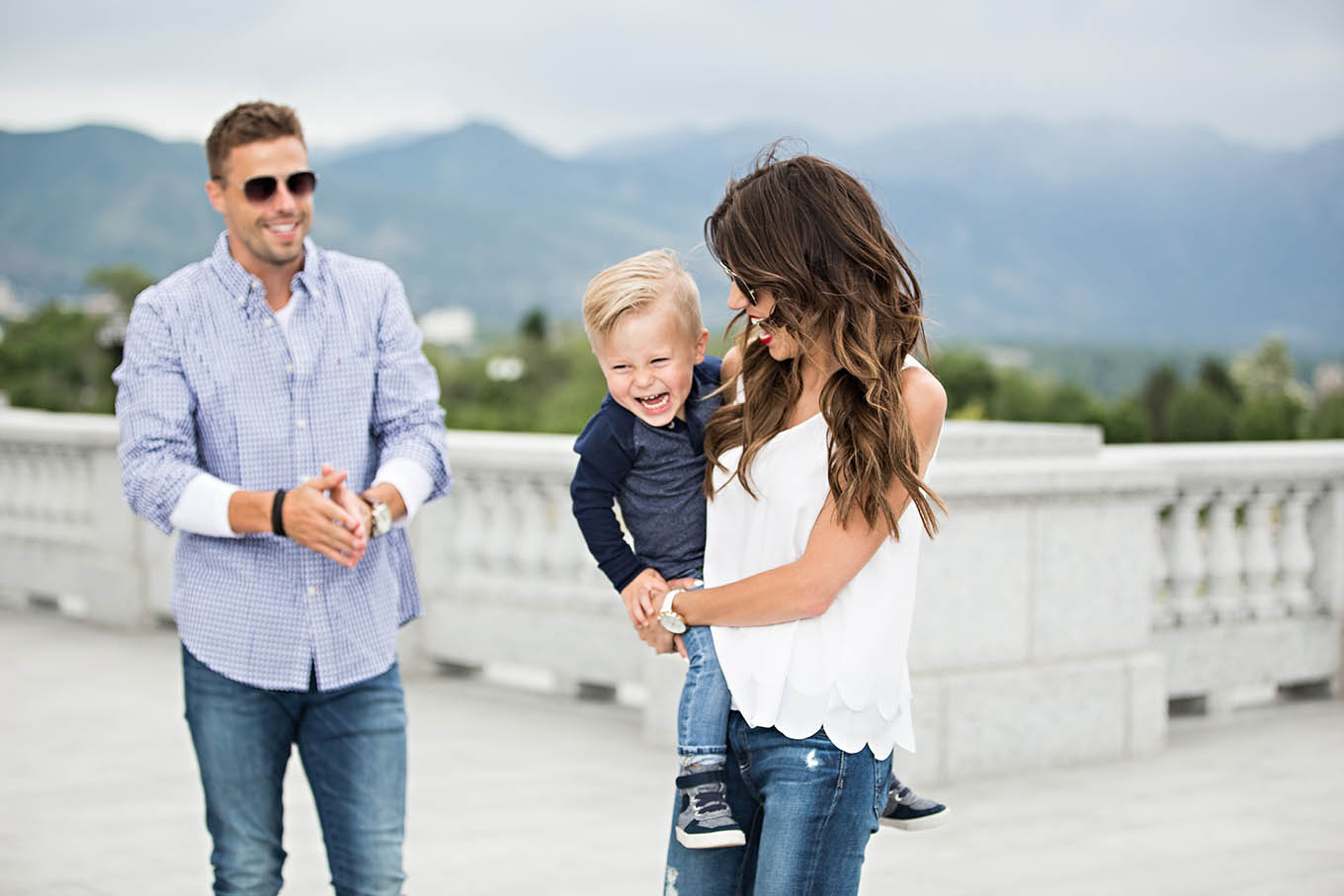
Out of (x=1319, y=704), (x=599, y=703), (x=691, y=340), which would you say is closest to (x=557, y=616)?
(x=599, y=703)

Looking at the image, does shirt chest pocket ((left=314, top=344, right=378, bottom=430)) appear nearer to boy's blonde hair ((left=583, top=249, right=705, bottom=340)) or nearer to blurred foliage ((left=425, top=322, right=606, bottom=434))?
boy's blonde hair ((left=583, top=249, right=705, bottom=340))

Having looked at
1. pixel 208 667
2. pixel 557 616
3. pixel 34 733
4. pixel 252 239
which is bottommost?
pixel 34 733

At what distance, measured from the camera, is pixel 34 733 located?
638cm

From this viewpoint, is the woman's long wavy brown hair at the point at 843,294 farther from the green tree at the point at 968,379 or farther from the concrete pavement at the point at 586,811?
the green tree at the point at 968,379

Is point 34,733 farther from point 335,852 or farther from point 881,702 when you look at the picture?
point 881,702

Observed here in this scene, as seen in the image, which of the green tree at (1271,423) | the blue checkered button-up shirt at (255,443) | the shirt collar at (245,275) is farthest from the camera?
the green tree at (1271,423)

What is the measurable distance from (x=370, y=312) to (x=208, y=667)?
31.7 inches

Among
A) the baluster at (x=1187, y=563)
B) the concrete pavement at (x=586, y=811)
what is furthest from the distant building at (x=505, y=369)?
the baluster at (x=1187, y=563)

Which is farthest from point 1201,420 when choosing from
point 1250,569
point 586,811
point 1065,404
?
point 586,811

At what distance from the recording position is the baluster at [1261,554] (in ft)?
21.6

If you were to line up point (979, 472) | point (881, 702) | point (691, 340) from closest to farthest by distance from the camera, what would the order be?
point (881, 702) < point (691, 340) < point (979, 472)

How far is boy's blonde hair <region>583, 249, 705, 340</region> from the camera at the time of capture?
91.9 inches

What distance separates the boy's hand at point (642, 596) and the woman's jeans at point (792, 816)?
0.22 meters

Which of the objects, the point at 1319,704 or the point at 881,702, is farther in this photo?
the point at 1319,704
